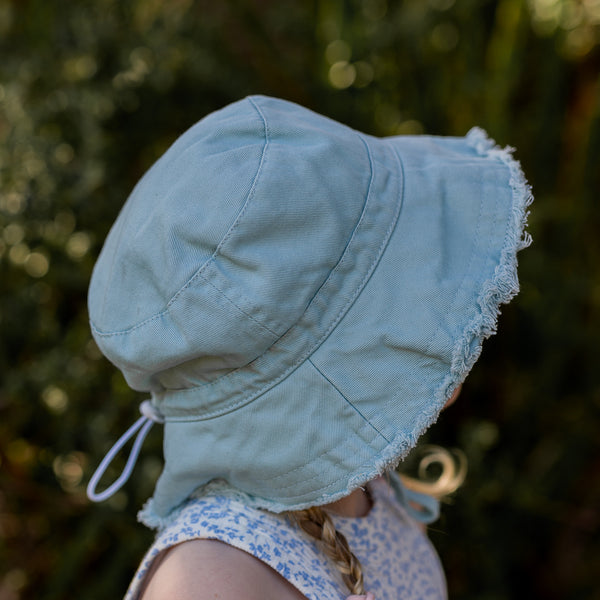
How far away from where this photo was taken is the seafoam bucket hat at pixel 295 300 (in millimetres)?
648

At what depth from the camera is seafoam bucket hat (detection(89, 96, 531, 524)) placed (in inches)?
25.5

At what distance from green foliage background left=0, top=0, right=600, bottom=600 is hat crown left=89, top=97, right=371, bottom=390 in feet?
2.29

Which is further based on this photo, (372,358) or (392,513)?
(392,513)

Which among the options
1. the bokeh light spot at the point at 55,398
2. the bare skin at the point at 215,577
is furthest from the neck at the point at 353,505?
the bokeh light spot at the point at 55,398

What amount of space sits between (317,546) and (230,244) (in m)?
0.38

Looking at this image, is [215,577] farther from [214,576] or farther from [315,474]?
[315,474]

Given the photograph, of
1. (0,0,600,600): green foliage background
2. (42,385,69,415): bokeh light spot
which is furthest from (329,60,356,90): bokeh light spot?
(42,385,69,415): bokeh light spot

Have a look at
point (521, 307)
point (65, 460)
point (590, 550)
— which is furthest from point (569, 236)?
point (65, 460)

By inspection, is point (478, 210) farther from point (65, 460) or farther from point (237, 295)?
point (65, 460)

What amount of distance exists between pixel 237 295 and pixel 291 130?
0.19m

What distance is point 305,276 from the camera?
654 mm

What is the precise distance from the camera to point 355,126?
5.80 ft

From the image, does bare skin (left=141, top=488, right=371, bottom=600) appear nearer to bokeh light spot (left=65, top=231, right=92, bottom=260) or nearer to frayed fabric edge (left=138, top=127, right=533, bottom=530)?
frayed fabric edge (left=138, top=127, right=533, bottom=530)

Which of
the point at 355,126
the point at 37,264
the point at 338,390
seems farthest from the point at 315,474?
the point at 355,126
